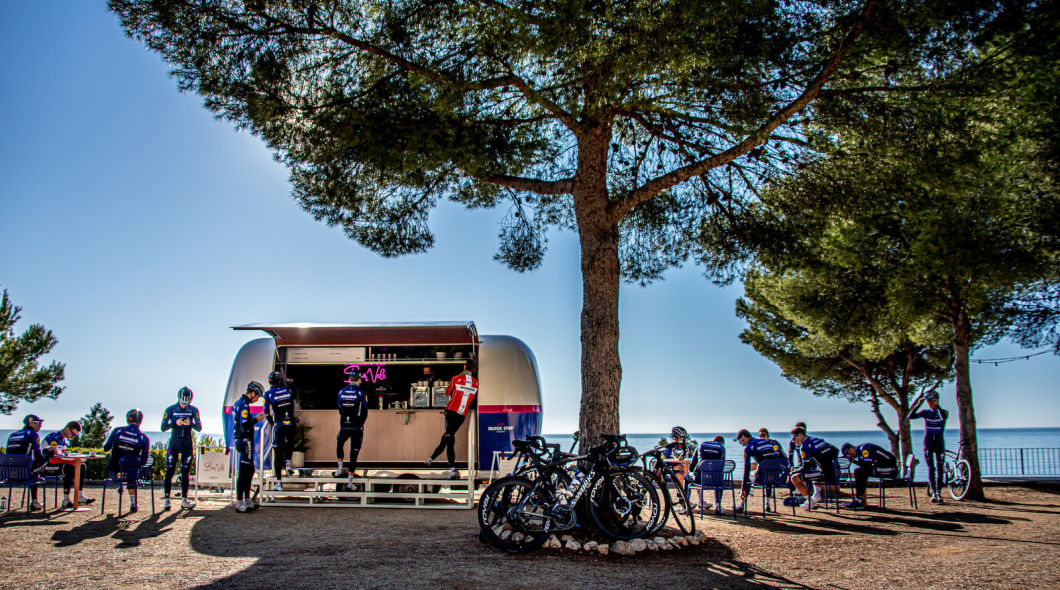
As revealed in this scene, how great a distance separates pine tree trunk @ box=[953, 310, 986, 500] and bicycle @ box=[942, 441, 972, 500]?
9 cm

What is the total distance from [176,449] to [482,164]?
17.0ft

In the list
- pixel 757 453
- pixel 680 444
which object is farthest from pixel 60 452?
pixel 757 453

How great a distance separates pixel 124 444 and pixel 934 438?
11.0 m

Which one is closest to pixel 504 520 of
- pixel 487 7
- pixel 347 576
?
pixel 347 576

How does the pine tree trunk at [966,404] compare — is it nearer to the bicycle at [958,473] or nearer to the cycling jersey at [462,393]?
the bicycle at [958,473]

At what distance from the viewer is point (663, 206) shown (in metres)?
10.5

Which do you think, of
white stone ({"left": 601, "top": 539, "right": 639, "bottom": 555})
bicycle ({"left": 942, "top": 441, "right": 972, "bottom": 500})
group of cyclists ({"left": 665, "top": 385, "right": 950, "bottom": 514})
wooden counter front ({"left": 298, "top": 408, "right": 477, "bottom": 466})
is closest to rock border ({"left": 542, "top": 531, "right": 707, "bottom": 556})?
white stone ({"left": 601, "top": 539, "right": 639, "bottom": 555})

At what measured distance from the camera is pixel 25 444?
28.0 feet

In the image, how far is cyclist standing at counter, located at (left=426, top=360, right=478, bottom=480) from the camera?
9969 millimetres

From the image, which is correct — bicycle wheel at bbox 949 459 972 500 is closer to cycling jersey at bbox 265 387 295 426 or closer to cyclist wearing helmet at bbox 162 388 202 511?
cycling jersey at bbox 265 387 295 426

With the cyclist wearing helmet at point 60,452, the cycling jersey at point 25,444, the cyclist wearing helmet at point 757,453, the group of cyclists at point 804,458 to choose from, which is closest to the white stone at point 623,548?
the group of cyclists at point 804,458

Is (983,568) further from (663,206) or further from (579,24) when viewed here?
(663,206)

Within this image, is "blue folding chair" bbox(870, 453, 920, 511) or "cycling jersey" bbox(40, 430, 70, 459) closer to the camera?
"cycling jersey" bbox(40, 430, 70, 459)

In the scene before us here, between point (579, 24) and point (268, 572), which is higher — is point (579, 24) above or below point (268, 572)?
above
